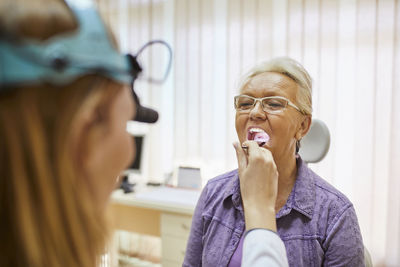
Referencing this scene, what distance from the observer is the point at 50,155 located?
345 millimetres

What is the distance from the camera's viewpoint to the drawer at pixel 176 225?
210cm

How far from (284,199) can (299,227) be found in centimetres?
13

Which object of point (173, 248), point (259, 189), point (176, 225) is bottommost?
point (173, 248)

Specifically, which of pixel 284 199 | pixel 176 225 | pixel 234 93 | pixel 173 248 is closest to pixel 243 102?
pixel 284 199

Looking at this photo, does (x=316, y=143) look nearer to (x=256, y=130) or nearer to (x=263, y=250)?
(x=256, y=130)

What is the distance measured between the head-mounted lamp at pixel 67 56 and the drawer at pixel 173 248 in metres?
1.91

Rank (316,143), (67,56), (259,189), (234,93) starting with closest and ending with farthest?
(67,56), (259,189), (316,143), (234,93)

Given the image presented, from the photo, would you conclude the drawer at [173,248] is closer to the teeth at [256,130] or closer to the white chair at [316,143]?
the white chair at [316,143]

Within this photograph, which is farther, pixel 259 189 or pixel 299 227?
pixel 299 227

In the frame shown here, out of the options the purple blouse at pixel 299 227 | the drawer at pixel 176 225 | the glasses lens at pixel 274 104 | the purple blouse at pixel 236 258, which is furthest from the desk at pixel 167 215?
the glasses lens at pixel 274 104

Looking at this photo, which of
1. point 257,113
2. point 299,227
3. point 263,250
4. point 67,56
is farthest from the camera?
point 257,113

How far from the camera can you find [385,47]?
88.6 inches

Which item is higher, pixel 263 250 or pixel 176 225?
pixel 263 250

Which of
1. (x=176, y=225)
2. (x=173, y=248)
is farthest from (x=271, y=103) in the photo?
(x=173, y=248)
